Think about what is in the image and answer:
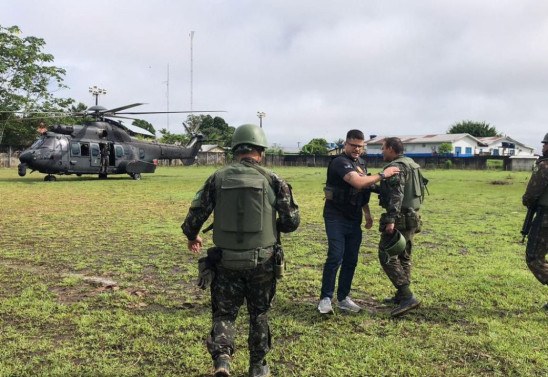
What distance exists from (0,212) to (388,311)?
39.9 ft

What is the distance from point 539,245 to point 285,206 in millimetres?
3360

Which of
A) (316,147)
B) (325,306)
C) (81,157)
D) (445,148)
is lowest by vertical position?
(325,306)

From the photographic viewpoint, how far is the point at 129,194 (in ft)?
63.2

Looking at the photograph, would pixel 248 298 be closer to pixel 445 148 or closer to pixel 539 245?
pixel 539 245

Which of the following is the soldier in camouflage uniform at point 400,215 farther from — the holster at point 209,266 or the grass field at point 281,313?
the holster at point 209,266

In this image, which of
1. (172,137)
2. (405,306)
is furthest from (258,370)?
(172,137)

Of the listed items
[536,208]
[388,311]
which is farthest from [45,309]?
[536,208]

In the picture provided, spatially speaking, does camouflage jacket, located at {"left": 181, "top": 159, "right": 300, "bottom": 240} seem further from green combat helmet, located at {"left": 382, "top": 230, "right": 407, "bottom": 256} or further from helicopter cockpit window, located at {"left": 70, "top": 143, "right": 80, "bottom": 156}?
helicopter cockpit window, located at {"left": 70, "top": 143, "right": 80, "bottom": 156}

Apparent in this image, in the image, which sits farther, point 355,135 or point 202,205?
point 355,135

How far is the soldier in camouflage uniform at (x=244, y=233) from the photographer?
3.48 meters

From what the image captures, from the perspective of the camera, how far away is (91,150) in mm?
26125

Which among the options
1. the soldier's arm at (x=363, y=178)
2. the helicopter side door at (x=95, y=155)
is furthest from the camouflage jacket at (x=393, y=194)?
the helicopter side door at (x=95, y=155)

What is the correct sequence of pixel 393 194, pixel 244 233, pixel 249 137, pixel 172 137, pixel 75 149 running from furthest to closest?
pixel 172 137 → pixel 75 149 → pixel 393 194 → pixel 249 137 → pixel 244 233

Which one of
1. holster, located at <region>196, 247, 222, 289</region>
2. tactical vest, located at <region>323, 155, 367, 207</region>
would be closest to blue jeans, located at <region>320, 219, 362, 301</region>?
tactical vest, located at <region>323, 155, 367, 207</region>
